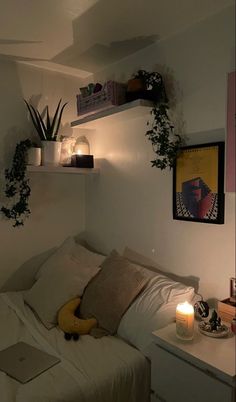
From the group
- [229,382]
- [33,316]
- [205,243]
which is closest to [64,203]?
[33,316]

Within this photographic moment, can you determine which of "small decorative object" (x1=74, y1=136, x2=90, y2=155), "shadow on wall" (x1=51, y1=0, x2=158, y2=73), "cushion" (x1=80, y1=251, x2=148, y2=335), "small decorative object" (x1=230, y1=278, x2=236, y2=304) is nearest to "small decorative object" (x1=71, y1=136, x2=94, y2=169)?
"small decorative object" (x1=74, y1=136, x2=90, y2=155)

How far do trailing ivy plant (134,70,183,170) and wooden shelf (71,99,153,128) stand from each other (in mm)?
63

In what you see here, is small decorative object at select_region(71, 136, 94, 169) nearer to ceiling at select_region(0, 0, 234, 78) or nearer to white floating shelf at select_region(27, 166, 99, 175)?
white floating shelf at select_region(27, 166, 99, 175)

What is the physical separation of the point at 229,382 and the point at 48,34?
187 cm

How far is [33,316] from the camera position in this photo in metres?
1.80

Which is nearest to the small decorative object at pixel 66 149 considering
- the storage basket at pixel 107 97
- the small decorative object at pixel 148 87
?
the storage basket at pixel 107 97

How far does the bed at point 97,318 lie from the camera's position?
4.07 feet

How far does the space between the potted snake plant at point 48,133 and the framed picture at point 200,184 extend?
3.05 feet

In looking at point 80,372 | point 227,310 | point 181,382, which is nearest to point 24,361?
point 80,372

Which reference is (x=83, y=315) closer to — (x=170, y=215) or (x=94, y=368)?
(x=94, y=368)

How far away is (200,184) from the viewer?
55.4 inches

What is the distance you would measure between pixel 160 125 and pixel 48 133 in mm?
856

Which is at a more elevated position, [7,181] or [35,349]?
[7,181]

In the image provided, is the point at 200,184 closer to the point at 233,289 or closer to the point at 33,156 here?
the point at 233,289
